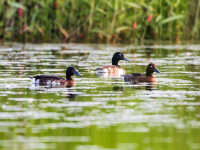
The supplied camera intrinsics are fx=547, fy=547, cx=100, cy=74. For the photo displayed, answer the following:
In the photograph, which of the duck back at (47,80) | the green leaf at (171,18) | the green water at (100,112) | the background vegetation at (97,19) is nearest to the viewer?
the green water at (100,112)

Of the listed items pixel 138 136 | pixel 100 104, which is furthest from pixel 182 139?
pixel 100 104

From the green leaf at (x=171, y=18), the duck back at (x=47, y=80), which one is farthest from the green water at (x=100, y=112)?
the green leaf at (x=171, y=18)

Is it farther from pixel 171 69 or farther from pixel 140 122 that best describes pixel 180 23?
pixel 140 122

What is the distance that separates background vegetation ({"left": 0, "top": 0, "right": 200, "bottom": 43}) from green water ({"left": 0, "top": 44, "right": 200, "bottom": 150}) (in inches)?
338

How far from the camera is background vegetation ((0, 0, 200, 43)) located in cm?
2438

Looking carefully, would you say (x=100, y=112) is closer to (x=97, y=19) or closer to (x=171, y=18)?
(x=97, y=19)

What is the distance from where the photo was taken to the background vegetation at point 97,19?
24.4 metres

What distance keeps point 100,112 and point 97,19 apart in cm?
1603

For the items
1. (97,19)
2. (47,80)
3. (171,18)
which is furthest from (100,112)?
(171,18)

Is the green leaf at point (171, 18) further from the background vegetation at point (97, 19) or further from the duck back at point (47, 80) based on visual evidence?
the duck back at point (47, 80)

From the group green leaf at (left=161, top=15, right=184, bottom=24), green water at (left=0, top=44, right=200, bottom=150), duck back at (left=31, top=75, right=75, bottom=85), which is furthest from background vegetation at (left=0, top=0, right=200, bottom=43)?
duck back at (left=31, top=75, right=75, bottom=85)

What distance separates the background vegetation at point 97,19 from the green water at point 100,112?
8.58m

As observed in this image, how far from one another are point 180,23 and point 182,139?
1863 centimetres

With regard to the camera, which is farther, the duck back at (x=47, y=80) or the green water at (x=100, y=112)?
the duck back at (x=47, y=80)
